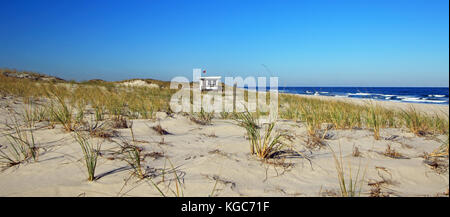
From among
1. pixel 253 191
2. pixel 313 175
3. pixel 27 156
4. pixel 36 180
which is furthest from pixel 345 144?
pixel 27 156

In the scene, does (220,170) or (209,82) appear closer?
(220,170)

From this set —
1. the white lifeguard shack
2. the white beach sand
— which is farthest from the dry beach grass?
the white lifeguard shack

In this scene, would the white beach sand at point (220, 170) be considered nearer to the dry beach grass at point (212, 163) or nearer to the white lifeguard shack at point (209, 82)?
the dry beach grass at point (212, 163)

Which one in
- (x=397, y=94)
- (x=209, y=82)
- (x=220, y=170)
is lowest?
(x=220, y=170)

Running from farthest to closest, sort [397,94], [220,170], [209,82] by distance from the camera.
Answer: [397,94]
[209,82]
[220,170]

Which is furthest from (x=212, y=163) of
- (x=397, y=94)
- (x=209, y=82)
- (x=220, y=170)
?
(x=397, y=94)

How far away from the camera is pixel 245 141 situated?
99.4 inches

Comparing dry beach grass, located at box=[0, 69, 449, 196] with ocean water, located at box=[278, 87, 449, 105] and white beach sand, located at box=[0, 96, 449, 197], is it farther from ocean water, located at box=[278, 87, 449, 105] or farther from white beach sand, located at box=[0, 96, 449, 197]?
ocean water, located at box=[278, 87, 449, 105]

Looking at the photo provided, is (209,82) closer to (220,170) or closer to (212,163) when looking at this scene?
(212,163)
